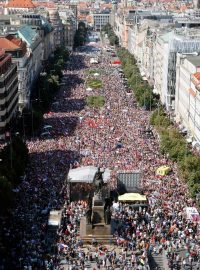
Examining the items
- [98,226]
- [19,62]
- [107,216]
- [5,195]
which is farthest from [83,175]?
[19,62]

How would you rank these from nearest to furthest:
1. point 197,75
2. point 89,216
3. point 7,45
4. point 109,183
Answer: point 89,216
point 109,183
point 197,75
point 7,45

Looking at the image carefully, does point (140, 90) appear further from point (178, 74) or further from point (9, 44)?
point (9, 44)

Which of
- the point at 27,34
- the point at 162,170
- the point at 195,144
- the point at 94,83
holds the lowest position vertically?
the point at 94,83

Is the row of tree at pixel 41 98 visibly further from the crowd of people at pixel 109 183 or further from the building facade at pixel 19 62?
the crowd of people at pixel 109 183

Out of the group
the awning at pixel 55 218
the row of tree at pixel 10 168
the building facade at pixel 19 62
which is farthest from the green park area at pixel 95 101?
the awning at pixel 55 218

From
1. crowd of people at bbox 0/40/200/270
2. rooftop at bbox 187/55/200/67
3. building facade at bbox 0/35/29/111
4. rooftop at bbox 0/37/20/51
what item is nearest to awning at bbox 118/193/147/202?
crowd of people at bbox 0/40/200/270

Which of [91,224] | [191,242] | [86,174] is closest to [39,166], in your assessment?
[86,174]

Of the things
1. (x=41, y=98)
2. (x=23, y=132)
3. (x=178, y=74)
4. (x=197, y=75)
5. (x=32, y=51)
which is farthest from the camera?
(x=32, y=51)

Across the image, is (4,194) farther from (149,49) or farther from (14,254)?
(149,49)
